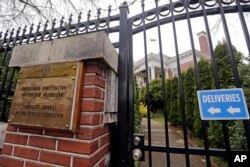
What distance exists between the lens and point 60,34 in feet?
6.50

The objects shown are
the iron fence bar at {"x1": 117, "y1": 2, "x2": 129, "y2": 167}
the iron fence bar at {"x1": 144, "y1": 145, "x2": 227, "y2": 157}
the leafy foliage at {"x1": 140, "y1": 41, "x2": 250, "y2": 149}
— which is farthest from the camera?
the leafy foliage at {"x1": 140, "y1": 41, "x2": 250, "y2": 149}

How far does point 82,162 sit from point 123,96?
721mm

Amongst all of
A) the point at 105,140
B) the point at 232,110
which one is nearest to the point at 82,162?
the point at 105,140

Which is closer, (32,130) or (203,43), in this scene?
(32,130)

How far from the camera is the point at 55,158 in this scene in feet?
4.07

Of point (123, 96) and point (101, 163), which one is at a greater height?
point (123, 96)

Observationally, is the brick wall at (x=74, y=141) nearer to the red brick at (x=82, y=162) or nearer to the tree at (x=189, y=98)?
the red brick at (x=82, y=162)

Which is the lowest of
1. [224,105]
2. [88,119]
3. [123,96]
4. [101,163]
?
[101,163]

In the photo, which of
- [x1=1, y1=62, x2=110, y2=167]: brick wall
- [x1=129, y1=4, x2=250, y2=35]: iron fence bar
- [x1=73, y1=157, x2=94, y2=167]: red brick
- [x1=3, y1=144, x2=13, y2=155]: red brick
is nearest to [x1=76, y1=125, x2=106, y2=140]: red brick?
[x1=1, y1=62, x2=110, y2=167]: brick wall

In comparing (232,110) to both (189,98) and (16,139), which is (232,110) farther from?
(189,98)

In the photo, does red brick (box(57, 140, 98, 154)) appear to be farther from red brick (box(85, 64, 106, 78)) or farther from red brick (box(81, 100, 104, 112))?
red brick (box(85, 64, 106, 78))

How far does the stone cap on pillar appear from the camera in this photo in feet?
4.22

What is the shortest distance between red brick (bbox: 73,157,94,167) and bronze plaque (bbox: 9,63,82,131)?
226 millimetres

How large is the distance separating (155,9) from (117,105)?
1146 millimetres
